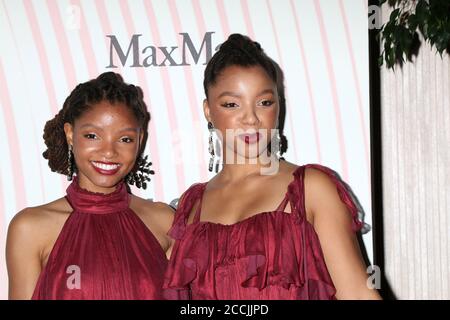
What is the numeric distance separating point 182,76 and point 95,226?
0.66 metres

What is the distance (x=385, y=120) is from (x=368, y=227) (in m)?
0.77

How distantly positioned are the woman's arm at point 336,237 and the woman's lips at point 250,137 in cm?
19

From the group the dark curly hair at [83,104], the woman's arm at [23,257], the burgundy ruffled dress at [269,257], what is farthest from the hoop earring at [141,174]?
the burgundy ruffled dress at [269,257]

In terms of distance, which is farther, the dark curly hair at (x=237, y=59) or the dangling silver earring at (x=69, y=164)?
the dangling silver earring at (x=69, y=164)

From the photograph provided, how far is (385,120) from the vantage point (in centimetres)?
317

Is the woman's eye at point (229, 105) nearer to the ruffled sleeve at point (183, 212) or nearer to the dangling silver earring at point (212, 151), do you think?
the dangling silver earring at point (212, 151)

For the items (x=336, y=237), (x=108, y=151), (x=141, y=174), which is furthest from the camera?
(x=141, y=174)

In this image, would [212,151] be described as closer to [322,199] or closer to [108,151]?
[108,151]

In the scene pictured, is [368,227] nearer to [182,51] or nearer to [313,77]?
[313,77]

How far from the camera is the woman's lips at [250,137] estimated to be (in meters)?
2.13

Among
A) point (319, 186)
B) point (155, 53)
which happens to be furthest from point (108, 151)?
point (319, 186)

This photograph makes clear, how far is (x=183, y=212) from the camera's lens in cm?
229

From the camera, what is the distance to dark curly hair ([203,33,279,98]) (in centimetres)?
217
